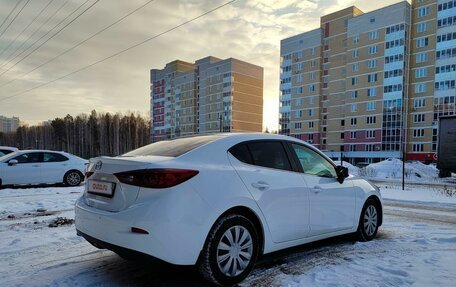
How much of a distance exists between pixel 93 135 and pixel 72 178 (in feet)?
273

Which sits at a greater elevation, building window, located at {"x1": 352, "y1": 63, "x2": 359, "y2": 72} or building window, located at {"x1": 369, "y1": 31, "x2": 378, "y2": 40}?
building window, located at {"x1": 369, "y1": 31, "x2": 378, "y2": 40}

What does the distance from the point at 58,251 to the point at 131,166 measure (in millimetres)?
2251

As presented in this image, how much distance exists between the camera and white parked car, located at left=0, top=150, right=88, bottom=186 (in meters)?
12.5

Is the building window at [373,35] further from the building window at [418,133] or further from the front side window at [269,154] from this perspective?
the front side window at [269,154]

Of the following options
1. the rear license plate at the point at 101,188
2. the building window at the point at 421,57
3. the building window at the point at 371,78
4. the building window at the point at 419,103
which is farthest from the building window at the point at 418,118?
the rear license plate at the point at 101,188

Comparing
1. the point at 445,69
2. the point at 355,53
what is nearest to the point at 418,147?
the point at 445,69

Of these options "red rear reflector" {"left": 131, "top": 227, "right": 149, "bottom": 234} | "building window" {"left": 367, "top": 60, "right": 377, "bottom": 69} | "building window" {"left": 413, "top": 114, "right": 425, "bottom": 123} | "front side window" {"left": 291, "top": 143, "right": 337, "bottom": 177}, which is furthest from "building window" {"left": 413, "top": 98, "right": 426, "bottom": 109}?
"red rear reflector" {"left": 131, "top": 227, "right": 149, "bottom": 234}

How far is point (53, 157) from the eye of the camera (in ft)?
44.2

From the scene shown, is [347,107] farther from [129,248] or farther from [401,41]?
[129,248]

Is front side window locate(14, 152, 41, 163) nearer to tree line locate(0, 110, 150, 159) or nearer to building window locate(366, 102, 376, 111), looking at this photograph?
building window locate(366, 102, 376, 111)

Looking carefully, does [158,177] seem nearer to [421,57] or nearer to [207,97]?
[421,57]

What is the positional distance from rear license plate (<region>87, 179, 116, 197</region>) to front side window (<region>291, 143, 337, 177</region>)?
2.33 meters

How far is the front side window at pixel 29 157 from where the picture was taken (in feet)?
42.1

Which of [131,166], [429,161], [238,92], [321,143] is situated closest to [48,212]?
[131,166]
